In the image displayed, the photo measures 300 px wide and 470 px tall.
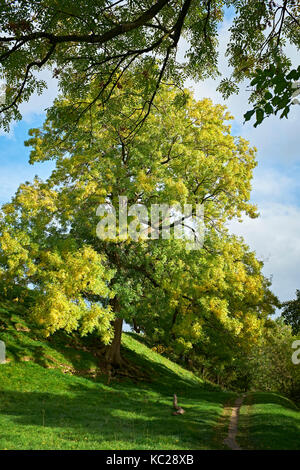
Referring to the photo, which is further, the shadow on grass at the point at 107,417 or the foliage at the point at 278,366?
the foliage at the point at 278,366

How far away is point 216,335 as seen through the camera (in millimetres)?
27016

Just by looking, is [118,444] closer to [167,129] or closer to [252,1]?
[252,1]

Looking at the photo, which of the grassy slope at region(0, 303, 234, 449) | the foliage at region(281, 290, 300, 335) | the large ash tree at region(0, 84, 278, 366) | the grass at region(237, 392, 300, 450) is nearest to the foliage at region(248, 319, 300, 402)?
the foliage at region(281, 290, 300, 335)

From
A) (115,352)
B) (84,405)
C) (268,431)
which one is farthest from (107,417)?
(115,352)

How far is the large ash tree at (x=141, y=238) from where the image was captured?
63.2 ft

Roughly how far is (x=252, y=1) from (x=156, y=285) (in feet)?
55.9

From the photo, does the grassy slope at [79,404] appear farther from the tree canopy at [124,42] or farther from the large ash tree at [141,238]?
the tree canopy at [124,42]

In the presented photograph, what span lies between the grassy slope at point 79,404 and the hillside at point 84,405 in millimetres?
25

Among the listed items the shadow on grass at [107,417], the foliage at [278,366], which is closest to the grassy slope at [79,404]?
the shadow on grass at [107,417]

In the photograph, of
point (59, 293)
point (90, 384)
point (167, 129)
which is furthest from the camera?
point (167, 129)

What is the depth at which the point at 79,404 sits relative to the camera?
56.7 feet

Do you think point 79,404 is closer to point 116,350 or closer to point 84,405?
point 84,405

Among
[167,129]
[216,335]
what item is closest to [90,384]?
[216,335]

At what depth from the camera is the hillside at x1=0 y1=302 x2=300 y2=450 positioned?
36.6ft
